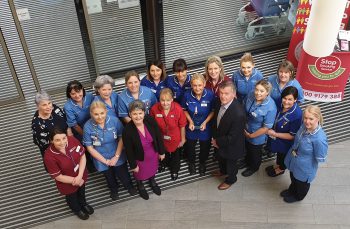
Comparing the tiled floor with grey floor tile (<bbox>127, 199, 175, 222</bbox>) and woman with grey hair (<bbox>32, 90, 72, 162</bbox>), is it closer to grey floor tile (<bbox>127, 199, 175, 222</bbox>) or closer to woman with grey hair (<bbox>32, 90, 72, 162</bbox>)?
grey floor tile (<bbox>127, 199, 175, 222</bbox>)

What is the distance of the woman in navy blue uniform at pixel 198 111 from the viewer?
15.5 feet

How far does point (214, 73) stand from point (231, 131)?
2.28 ft

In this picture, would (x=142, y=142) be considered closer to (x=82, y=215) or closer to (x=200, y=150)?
(x=200, y=150)

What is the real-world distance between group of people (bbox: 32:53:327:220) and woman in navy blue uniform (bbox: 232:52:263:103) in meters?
0.01

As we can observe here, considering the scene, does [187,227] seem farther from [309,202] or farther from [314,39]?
[314,39]

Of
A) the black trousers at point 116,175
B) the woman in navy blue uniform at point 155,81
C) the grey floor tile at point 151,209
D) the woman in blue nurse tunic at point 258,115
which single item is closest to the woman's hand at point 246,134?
the woman in blue nurse tunic at point 258,115

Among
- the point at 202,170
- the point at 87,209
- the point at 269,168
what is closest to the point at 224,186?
the point at 202,170

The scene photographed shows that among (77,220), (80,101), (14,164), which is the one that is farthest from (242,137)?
(14,164)

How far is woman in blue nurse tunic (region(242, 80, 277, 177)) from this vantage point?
183 inches

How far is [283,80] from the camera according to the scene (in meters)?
5.04

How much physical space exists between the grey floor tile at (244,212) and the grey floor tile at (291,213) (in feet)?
0.29

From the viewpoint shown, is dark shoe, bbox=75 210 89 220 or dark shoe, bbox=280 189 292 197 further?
dark shoe, bbox=280 189 292 197

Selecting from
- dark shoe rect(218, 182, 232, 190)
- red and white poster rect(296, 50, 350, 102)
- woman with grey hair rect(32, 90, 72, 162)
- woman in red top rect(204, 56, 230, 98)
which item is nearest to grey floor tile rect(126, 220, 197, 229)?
dark shoe rect(218, 182, 232, 190)

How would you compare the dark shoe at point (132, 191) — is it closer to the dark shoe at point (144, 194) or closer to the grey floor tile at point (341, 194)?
the dark shoe at point (144, 194)
